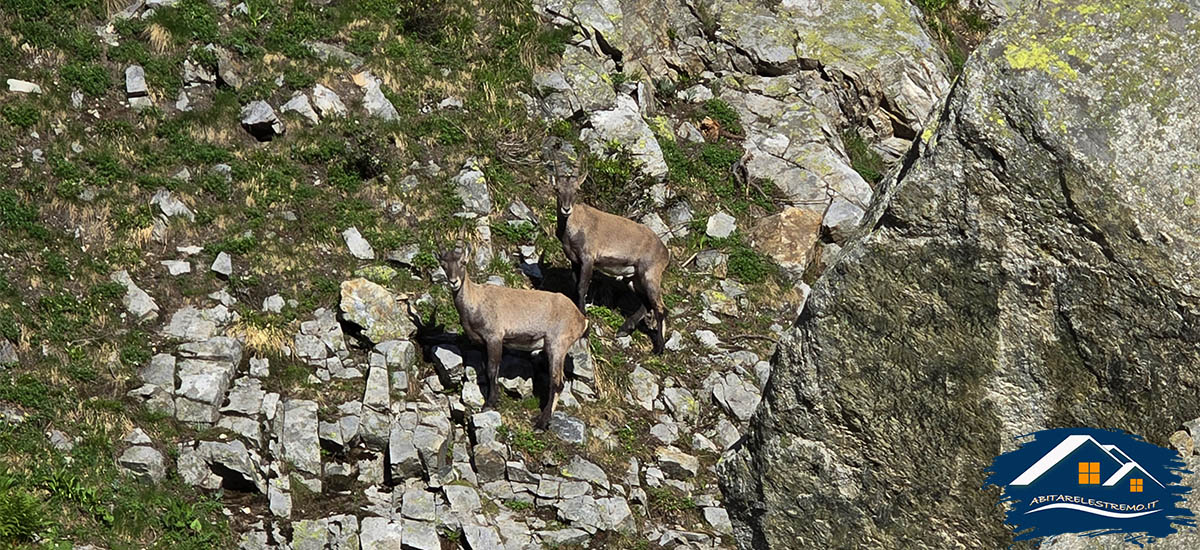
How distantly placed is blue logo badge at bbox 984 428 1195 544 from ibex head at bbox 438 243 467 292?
689cm

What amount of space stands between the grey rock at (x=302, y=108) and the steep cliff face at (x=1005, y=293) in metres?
10.2

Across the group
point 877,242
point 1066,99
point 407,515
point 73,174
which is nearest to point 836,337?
point 877,242

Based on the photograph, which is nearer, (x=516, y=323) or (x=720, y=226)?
(x=516, y=323)

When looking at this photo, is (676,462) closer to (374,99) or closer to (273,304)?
(273,304)

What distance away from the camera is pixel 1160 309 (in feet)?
22.0

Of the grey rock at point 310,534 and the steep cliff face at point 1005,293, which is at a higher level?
the steep cliff face at point 1005,293

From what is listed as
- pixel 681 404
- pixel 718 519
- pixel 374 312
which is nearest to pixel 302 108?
pixel 374 312

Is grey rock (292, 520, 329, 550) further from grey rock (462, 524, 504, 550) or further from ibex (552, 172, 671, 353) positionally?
ibex (552, 172, 671, 353)

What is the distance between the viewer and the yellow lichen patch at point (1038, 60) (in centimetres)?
679

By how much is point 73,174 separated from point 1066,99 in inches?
486

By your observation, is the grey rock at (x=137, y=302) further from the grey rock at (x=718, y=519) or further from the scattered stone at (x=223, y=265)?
the grey rock at (x=718, y=519)

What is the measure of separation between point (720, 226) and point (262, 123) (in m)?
6.90

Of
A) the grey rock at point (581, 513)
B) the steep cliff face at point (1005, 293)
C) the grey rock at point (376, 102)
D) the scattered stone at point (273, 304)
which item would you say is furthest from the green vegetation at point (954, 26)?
the steep cliff face at point (1005, 293)

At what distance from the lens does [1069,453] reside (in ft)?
23.7
